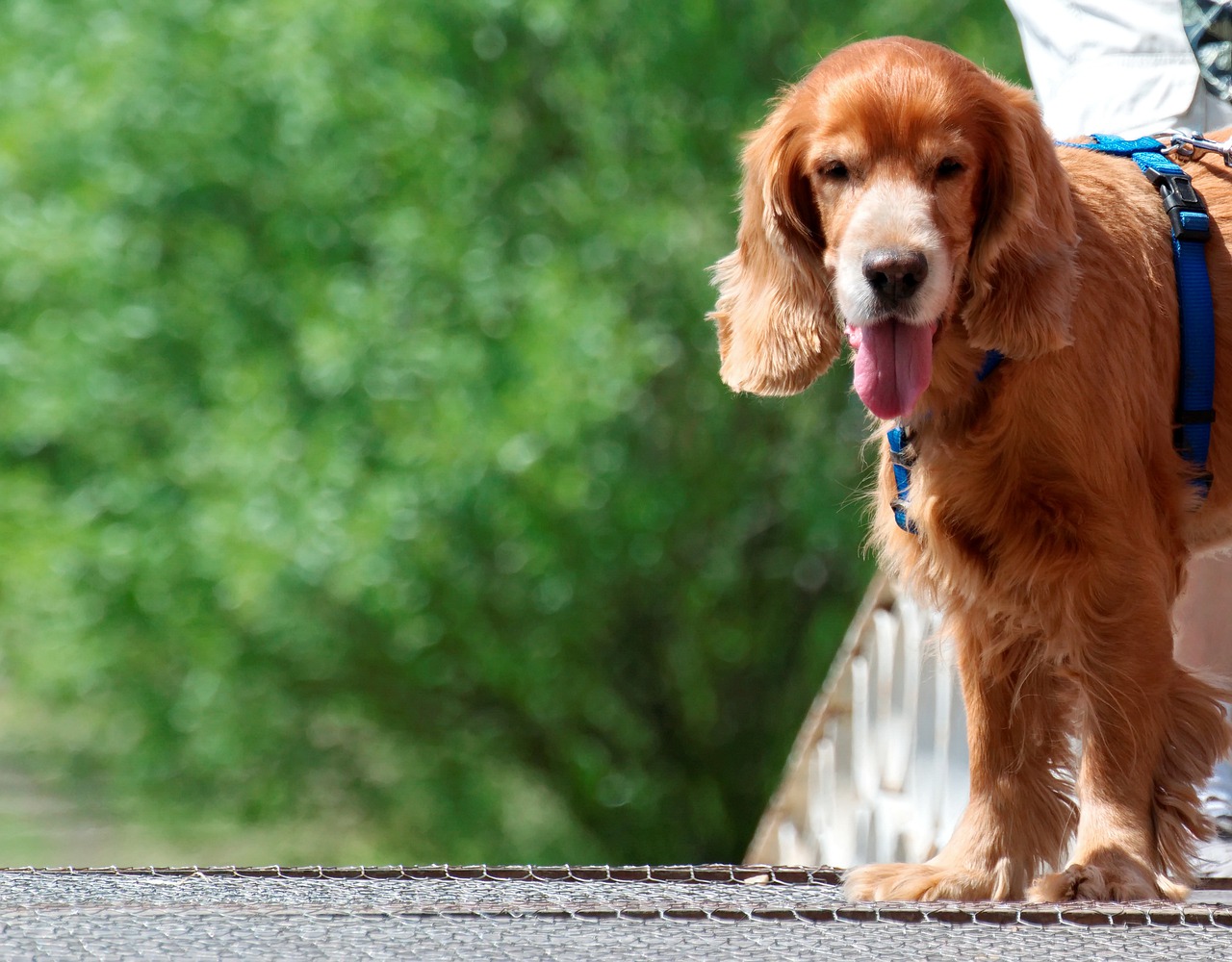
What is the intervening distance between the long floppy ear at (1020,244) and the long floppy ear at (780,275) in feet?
0.98

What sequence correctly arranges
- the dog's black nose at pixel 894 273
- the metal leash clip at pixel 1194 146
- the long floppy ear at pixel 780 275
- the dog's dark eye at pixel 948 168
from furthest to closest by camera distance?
the metal leash clip at pixel 1194 146
the long floppy ear at pixel 780 275
the dog's dark eye at pixel 948 168
the dog's black nose at pixel 894 273

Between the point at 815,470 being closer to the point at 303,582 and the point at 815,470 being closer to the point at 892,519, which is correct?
the point at 303,582

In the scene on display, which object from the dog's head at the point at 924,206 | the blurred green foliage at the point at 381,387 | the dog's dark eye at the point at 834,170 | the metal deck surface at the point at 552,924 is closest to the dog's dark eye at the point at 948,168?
the dog's head at the point at 924,206

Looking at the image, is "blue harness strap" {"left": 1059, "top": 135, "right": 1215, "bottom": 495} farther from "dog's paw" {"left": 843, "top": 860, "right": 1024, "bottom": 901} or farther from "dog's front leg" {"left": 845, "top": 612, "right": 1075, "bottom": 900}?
"dog's paw" {"left": 843, "top": 860, "right": 1024, "bottom": 901}

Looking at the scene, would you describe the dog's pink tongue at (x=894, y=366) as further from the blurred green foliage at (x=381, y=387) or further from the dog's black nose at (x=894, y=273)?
the blurred green foliage at (x=381, y=387)

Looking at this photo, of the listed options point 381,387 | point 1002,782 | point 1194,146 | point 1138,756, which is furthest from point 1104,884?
point 381,387

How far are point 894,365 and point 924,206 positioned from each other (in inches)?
10.4

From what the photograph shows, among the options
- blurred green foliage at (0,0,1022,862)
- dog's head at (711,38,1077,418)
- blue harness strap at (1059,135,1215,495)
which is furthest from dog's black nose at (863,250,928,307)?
blurred green foliage at (0,0,1022,862)

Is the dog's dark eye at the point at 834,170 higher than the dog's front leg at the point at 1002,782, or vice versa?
the dog's dark eye at the point at 834,170

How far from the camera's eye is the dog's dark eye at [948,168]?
2.57m

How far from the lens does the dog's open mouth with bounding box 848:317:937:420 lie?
8.46 ft

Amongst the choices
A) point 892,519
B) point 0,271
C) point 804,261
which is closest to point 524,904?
point 892,519

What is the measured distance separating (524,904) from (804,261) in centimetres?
123

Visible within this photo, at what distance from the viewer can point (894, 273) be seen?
8.14 feet
